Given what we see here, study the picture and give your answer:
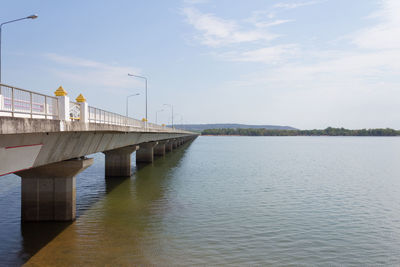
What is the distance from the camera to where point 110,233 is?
16719 mm

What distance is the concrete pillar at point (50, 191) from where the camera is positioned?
16.9 meters

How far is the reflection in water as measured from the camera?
13.5 metres

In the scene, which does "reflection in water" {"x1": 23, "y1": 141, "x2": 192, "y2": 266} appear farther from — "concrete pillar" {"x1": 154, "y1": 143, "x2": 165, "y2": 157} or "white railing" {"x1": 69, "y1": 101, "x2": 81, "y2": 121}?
"concrete pillar" {"x1": 154, "y1": 143, "x2": 165, "y2": 157}

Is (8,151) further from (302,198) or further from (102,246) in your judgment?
(302,198)

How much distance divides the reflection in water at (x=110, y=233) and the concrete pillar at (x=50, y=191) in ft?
3.97

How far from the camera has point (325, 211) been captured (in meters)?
22.0

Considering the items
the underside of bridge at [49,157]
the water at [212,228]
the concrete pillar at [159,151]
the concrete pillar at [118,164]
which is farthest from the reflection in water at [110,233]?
the concrete pillar at [159,151]

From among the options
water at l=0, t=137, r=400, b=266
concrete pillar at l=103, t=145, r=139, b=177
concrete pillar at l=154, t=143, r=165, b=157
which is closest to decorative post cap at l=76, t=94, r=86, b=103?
water at l=0, t=137, r=400, b=266

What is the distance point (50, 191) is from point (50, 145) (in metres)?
5.14

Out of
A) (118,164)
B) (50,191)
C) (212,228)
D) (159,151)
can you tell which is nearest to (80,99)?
(50,191)

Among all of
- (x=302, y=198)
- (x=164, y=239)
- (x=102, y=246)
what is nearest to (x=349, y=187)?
(x=302, y=198)

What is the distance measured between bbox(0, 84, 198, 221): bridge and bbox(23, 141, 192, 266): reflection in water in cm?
186

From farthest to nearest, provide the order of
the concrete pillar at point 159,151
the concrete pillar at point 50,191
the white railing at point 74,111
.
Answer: the concrete pillar at point 159,151
the concrete pillar at point 50,191
the white railing at point 74,111

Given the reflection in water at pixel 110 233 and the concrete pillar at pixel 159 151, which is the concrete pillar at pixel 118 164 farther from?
the concrete pillar at pixel 159 151
